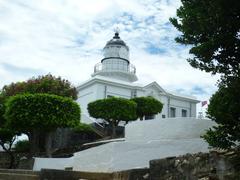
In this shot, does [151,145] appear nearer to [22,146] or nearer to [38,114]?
[38,114]

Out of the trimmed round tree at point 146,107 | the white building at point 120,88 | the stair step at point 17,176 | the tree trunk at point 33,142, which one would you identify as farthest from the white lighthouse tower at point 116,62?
the stair step at point 17,176

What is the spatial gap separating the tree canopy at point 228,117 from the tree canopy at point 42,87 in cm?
2196

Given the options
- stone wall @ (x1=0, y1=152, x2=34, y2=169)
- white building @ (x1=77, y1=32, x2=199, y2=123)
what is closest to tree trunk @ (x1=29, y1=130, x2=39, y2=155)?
stone wall @ (x1=0, y1=152, x2=34, y2=169)

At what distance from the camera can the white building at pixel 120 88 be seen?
37.4 metres

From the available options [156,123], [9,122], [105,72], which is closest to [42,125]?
[9,122]

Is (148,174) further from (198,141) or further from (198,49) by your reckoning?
(198,141)

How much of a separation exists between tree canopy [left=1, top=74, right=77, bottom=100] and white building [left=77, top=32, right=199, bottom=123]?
17.0 ft

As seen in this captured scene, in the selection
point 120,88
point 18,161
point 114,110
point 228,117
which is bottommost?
point 18,161

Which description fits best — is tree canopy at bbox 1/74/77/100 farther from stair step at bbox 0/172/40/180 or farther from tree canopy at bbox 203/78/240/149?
tree canopy at bbox 203/78/240/149

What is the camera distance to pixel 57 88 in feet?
98.1

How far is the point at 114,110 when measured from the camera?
1230 inches

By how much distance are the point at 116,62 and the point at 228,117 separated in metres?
36.7

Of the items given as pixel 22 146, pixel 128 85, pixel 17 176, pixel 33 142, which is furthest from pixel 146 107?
pixel 17 176

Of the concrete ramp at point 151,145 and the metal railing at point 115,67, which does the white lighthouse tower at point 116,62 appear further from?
the concrete ramp at point 151,145
